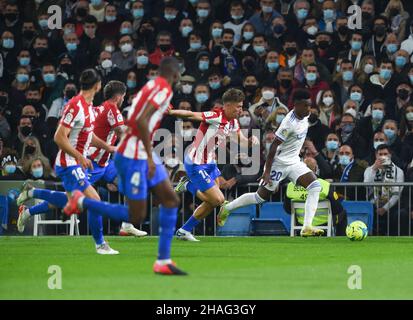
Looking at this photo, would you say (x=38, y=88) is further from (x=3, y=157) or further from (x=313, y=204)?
(x=313, y=204)

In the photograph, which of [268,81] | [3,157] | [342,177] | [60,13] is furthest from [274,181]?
[60,13]

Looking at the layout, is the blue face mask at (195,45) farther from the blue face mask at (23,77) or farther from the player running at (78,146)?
the player running at (78,146)

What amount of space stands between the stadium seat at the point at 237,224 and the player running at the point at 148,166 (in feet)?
27.0

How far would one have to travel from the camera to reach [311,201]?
60.7 feet

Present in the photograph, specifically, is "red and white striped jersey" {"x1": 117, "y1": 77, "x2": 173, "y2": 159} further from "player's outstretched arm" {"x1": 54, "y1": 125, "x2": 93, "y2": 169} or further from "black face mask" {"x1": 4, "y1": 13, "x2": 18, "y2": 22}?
"black face mask" {"x1": 4, "y1": 13, "x2": 18, "y2": 22}

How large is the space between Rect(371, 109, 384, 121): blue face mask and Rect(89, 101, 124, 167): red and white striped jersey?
217 inches

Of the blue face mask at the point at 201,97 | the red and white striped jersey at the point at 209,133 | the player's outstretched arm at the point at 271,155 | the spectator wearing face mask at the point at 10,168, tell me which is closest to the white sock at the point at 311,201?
the player's outstretched arm at the point at 271,155

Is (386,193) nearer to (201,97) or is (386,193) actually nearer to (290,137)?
(290,137)

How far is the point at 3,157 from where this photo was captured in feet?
73.2

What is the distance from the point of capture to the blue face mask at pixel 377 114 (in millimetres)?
21391

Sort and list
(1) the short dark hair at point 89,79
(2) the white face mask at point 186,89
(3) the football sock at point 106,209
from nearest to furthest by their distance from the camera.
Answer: (3) the football sock at point 106,209 → (1) the short dark hair at point 89,79 → (2) the white face mask at point 186,89

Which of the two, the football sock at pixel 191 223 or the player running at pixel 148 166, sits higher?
the player running at pixel 148 166

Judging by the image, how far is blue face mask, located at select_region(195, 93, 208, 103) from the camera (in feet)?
73.8
